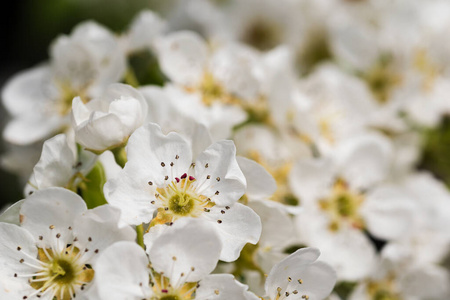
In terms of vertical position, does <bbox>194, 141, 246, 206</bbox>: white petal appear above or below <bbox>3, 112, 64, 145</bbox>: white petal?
below

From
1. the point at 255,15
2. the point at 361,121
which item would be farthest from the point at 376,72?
the point at 255,15

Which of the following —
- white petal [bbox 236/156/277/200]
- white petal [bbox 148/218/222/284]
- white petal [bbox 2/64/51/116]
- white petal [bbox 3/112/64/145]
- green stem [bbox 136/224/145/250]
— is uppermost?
white petal [bbox 2/64/51/116]

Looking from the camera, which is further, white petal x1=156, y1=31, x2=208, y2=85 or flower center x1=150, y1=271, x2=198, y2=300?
white petal x1=156, y1=31, x2=208, y2=85

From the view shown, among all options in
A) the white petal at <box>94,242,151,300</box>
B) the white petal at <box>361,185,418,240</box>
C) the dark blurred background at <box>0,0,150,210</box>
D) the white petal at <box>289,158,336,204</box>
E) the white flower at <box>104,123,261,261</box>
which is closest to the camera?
the white petal at <box>94,242,151,300</box>

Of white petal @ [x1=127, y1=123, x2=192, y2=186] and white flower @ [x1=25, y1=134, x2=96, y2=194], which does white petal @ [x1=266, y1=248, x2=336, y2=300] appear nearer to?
white petal @ [x1=127, y1=123, x2=192, y2=186]

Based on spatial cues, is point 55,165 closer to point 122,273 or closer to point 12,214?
point 12,214

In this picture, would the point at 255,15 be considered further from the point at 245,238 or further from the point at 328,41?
the point at 245,238

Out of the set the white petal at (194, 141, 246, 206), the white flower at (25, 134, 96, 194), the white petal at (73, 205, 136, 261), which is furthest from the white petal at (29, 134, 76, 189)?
the white petal at (194, 141, 246, 206)
